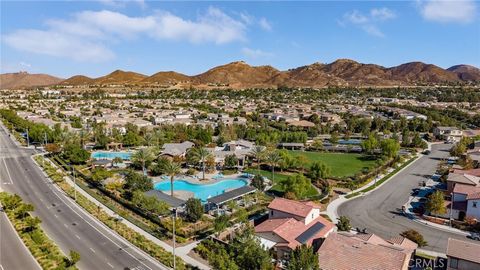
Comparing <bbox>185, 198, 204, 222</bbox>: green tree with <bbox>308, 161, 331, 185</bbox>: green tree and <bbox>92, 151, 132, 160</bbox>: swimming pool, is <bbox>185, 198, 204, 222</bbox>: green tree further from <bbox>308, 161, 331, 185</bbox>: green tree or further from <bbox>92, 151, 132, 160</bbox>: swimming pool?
<bbox>92, 151, 132, 160</bbox>: swimming pool

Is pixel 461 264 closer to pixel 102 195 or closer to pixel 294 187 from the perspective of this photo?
pixel 294 187

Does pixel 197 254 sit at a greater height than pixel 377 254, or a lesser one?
lesser

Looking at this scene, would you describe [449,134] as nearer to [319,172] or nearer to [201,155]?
[319,172]

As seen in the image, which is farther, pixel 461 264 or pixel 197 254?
pixel 197 254

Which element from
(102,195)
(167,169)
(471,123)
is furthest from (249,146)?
(471,123)

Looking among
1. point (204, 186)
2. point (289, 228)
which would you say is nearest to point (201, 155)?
point (204, 186)

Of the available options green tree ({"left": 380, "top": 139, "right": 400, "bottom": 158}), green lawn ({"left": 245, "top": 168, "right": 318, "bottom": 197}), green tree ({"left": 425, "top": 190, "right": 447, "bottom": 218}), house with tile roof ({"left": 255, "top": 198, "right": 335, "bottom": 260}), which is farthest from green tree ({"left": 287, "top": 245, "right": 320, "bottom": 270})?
green tree ({"left": 380, "top": 139, "right": 400, "bottom": 158})

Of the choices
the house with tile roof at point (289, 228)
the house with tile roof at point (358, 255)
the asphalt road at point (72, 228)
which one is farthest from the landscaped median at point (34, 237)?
the house with tile roof at point (358, 255)

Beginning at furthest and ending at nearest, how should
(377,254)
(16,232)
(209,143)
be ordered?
(209,143) → (16,232) → (377,254)
